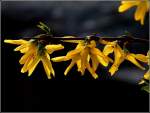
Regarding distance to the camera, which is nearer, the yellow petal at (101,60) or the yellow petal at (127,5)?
the yellow petal at (127,5)

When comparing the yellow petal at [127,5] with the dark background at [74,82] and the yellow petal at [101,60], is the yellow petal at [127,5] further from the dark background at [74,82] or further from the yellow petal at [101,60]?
the dark background at [74,82]

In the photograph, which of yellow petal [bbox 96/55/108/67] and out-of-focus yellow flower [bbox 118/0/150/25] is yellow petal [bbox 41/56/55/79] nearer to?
yellow petal [bbox 96/55/108/67]

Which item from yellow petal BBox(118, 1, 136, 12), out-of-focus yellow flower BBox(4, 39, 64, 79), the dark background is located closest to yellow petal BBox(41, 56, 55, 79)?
out-of-focus yellow flower BBox(4, 39, 64, 79)

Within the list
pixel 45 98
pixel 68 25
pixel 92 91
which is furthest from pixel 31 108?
pixel 68 25

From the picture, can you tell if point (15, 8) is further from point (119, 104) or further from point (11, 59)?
point (119, 104)

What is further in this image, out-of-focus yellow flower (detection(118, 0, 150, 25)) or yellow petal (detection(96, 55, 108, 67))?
yellow petal (detection(96, 55, 108, 67))

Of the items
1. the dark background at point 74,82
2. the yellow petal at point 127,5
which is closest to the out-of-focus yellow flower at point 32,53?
the yellow petal at point 127,5

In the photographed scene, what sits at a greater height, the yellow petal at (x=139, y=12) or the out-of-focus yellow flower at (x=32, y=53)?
the yellow petal at (x=139, y=12)

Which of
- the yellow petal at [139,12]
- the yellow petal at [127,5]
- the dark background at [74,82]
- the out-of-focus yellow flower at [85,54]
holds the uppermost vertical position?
the yellow petal at [127,5]
